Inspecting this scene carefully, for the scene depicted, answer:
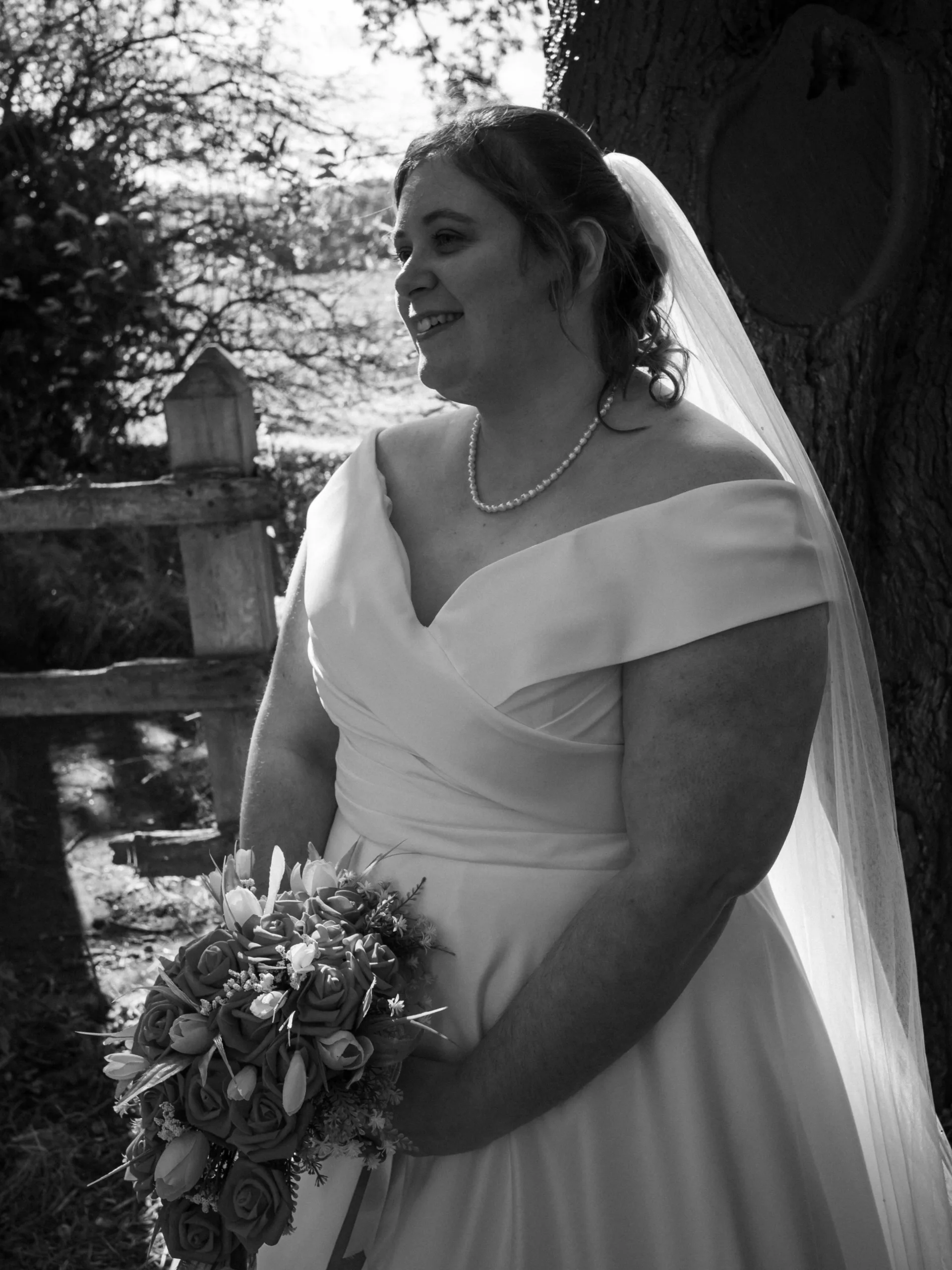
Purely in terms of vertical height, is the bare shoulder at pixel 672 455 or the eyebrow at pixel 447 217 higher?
the eyebrow at pixel 447 217

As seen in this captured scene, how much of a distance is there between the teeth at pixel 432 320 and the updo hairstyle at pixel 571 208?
162 millimetres

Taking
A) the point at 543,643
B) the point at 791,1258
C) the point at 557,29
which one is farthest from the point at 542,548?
the point at 557,29

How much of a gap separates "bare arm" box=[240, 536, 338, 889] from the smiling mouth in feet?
1.60

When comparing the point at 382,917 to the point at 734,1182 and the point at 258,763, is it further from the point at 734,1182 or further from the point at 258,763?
the point at 734,1182

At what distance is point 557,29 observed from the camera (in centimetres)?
297

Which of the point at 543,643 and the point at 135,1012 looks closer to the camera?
the point at 543,643

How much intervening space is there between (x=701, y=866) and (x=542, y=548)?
0.51 m

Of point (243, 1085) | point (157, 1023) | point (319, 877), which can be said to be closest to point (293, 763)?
point (319, 877)

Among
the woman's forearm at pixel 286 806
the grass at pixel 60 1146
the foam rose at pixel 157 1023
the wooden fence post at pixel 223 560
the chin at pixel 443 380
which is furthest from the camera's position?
the wooden fence post at pixel 223 560

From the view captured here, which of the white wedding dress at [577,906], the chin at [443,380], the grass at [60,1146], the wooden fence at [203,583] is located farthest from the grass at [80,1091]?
the chin at [443,380]

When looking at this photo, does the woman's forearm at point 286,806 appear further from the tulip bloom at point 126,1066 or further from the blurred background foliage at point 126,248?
the blurred background foliage at point 126,248

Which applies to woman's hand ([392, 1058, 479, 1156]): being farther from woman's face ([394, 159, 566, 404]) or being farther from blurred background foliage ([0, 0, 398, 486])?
blurred background foliage ([0, 0, 398, 486])

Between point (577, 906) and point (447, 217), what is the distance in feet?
3.53

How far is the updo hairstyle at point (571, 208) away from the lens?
1882 mm
